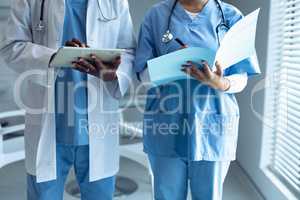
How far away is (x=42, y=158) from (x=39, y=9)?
1.88ft

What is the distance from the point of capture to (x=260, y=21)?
2328 mm

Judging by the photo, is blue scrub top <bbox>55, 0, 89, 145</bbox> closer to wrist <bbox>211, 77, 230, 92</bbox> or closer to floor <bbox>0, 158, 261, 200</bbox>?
wrist <bbox>211, 77, 230, 92</bbox>

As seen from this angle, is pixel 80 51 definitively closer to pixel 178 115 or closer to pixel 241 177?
pixel 178 115

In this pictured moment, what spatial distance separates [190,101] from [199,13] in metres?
0.34

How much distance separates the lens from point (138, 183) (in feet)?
8.82

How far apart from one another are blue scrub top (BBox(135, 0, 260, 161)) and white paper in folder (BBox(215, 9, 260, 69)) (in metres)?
0.10

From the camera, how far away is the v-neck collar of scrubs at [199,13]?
1.35 meters

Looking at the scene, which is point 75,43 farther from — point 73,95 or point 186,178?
point 186,178

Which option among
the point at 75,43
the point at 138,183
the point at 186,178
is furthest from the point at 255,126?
the point at 75,43

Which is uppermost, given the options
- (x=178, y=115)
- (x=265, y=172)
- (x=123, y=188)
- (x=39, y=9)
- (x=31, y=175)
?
(x=39, y=9)

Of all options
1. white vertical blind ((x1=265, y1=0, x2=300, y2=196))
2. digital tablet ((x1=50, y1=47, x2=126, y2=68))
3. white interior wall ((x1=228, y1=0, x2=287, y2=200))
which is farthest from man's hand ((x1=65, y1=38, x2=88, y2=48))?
white interior wall ((x1=228, y1=0, x2=287, y2=200))

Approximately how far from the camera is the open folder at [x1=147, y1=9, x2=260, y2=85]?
116 cm

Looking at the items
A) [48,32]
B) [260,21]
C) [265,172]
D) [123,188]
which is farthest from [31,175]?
[260,21]

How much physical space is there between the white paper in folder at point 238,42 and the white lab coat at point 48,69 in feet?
1.31
